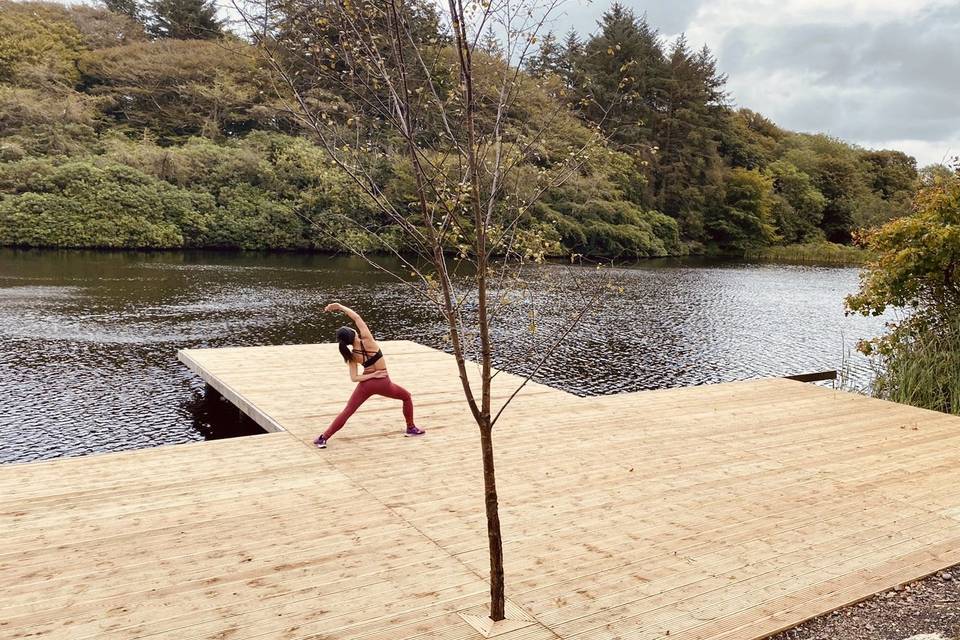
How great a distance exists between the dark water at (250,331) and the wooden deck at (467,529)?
106cm

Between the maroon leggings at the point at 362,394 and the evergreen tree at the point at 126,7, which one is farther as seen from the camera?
the evergreen tree at the point at 126,7

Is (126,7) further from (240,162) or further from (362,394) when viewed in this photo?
(362,394)

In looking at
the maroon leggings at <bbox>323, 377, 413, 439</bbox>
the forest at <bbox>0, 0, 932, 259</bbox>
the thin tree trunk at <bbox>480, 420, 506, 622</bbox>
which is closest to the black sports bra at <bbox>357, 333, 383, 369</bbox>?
the maroon leggings at <bbox>323, 377, 413, 439</bbox>

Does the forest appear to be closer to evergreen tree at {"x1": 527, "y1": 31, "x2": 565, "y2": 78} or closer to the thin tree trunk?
evergreen tree at {"x1": 527, "y1": 31, "x2": 565, "y2": 78}

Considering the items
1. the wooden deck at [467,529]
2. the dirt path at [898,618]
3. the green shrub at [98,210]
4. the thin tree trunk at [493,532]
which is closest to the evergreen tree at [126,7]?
the green shrub at [98,210]

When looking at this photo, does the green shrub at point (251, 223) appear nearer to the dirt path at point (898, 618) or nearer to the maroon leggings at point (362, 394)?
the maroon leggings at point (362, 394)

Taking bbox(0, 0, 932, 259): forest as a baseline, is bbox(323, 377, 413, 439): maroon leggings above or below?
below

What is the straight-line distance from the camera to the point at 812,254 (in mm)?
44469

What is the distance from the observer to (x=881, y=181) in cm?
5584

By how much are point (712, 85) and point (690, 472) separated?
50619mm

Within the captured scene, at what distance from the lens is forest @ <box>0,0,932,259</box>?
27.9m

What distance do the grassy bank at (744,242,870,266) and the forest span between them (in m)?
1.46

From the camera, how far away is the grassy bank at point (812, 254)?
42.0 meters

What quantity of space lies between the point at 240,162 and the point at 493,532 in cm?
3231
